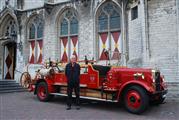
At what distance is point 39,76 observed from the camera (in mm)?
11578

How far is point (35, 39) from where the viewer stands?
18203 mm

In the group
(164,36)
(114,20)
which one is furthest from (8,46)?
(164,36)

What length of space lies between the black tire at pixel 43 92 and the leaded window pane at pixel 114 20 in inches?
228

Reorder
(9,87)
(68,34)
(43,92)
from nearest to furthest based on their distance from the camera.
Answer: (43,92)
(9,87)
(68,34)

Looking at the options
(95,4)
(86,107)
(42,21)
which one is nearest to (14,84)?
(42,21)

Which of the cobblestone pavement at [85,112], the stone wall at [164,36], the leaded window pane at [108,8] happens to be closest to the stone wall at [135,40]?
the stone wall at [164,36]

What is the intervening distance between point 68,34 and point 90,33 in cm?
178

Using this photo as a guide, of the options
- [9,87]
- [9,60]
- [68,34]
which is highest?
[68,34]

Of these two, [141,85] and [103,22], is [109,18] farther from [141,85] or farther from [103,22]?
[141,85]

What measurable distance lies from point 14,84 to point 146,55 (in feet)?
28.0

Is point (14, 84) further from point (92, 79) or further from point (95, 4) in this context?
point (92, 79)

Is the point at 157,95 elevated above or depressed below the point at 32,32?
below

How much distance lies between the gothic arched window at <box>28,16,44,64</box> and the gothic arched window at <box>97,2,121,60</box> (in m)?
4.41

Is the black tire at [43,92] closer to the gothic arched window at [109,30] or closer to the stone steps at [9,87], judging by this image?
the stone steps at [9,87]
